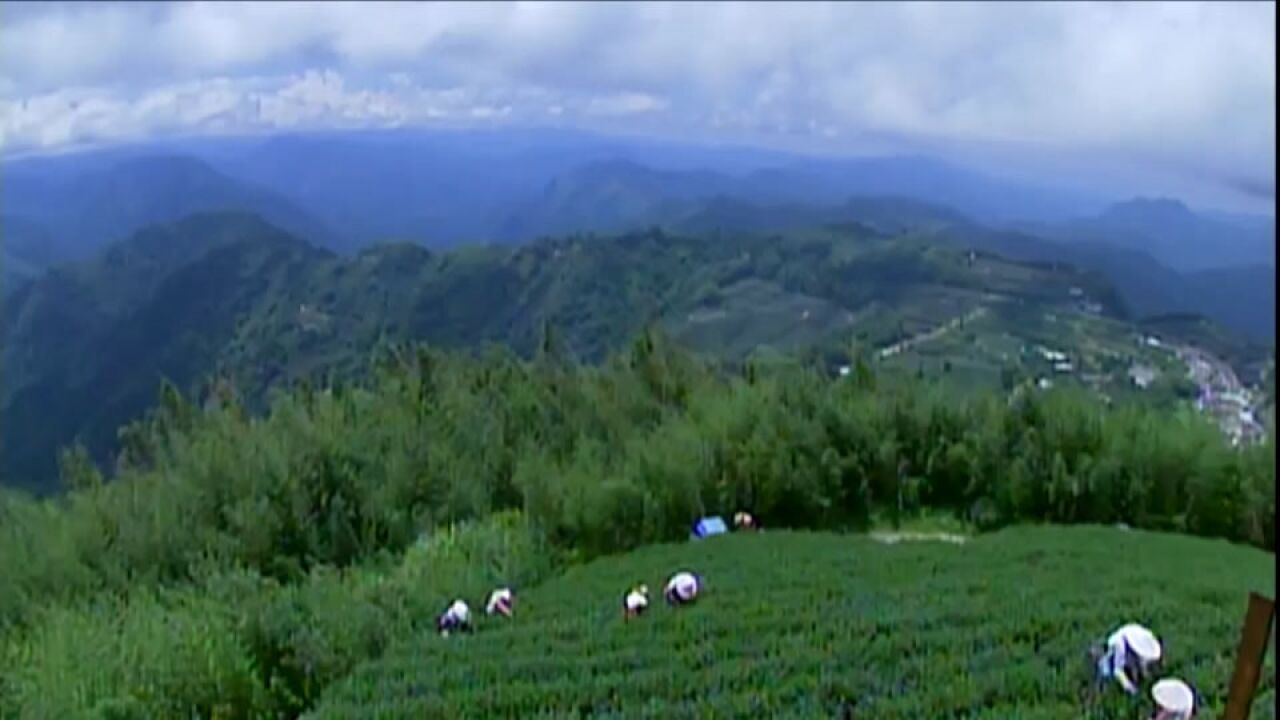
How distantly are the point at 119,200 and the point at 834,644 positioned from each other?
11788 centimetres

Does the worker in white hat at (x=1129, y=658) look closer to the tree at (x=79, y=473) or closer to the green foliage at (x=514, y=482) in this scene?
the green foliage at (x=514, y=482)

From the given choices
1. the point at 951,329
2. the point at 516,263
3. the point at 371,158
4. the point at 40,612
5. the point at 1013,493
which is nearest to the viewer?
the point at 40,612

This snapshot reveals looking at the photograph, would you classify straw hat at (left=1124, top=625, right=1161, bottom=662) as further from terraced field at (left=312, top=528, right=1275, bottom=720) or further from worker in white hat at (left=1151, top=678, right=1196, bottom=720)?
worker in white hat at (left=1151, top=678, right=1196, bottom=720)

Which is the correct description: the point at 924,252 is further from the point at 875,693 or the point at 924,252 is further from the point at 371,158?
the point at 371,158

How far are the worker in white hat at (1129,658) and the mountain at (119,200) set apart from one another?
76.2 meters

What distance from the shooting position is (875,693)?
5887 mm

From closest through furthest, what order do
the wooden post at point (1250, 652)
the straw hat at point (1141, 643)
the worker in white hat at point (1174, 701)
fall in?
the wooden post at point (1250, 652), the worker in white hat at point (1174, 701), the straw hat at point (1141, 643)

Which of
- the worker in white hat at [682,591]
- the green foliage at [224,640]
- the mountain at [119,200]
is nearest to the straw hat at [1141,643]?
the worker in white hat at [682,591]

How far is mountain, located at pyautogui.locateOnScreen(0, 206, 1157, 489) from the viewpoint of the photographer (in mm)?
43062

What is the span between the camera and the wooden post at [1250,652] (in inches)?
47.8

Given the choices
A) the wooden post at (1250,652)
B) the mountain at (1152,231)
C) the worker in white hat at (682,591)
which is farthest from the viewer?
the mountain at (1152,231)

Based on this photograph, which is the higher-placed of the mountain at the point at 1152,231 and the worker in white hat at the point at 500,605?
the worker in white hat at the point at 500,605

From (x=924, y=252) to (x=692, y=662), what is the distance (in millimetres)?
50948

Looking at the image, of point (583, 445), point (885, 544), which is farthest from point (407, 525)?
point (885, 544)
